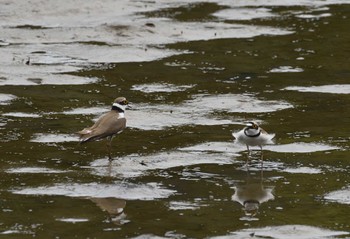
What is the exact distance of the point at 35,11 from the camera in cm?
2486

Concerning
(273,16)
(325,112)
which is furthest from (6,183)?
(273,16)

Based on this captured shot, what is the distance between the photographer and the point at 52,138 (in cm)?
1609

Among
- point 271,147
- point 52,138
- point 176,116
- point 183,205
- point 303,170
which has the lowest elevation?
point 183,205

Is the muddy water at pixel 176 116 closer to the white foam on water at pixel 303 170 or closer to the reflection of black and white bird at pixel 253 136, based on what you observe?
the white foam on water at pixel 303 170

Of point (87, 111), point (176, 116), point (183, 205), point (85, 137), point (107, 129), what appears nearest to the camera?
point (183, 205)

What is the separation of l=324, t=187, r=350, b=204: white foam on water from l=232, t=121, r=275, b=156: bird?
165cm

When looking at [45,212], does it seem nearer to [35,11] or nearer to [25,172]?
[25,172]

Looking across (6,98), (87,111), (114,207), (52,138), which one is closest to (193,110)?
(87,111)

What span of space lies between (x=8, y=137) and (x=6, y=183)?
2.36 m

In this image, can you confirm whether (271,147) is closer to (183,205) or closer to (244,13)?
(183,205)

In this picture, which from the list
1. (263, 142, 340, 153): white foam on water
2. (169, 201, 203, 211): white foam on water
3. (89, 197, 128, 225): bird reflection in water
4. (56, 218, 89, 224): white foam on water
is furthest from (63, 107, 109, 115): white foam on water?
(56, 218, 89, 224): white foam on water

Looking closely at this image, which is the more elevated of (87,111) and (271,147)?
(87,111)

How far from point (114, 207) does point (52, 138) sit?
3456mm

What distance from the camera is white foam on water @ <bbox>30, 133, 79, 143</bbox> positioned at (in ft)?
52.3
